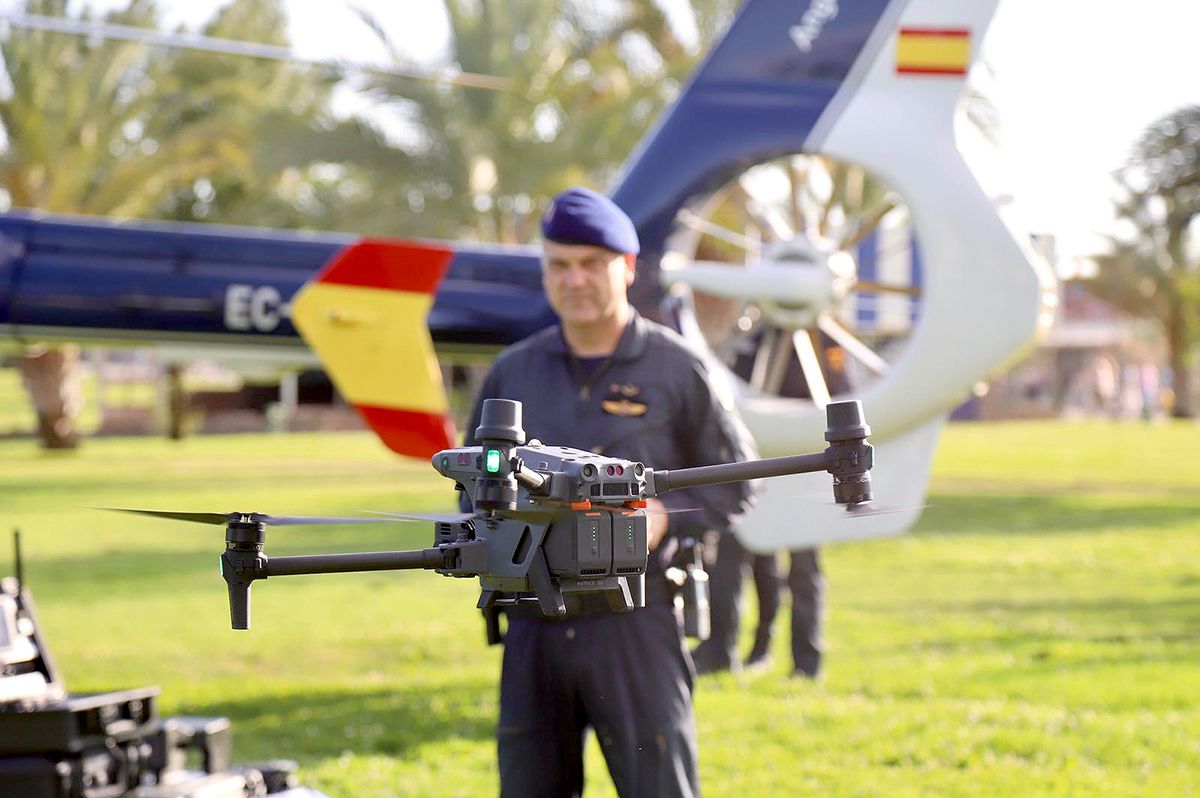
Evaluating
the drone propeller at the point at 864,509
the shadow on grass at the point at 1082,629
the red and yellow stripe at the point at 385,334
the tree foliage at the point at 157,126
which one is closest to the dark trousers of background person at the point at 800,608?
the shadow on grass at the point at 1082,629

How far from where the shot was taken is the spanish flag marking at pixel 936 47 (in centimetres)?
693

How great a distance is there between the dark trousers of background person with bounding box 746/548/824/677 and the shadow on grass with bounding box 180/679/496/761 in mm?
1631

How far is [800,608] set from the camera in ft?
25.7

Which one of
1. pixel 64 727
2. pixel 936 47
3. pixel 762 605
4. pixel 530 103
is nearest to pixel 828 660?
pixel 762 605

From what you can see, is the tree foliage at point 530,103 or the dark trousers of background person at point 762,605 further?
the tree foliage at point 530,103

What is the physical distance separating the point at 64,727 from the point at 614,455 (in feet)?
5.86

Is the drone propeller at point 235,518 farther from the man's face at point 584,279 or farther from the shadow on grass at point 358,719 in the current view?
the shadow on grass at point 358,719

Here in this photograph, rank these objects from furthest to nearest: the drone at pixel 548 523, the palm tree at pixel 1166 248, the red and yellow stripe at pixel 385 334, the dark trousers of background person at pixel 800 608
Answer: the palm tree at pixel 1166 248 < the dark trousers of background person at pixel 800 608 < the red and yellow stripe at pixel 385 334 < the drone at pixel 548 523

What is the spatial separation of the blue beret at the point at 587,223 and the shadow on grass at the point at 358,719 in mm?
3320

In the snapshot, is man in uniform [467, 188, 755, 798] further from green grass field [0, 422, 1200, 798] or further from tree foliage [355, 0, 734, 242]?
tree foliage [355, 0, 734, 242]

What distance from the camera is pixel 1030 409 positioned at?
1934 inches

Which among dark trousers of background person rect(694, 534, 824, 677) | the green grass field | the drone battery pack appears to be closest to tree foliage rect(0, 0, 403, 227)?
the green grass field

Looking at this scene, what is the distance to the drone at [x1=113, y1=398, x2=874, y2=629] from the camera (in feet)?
7.32

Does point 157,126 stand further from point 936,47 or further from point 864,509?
point 864,509
